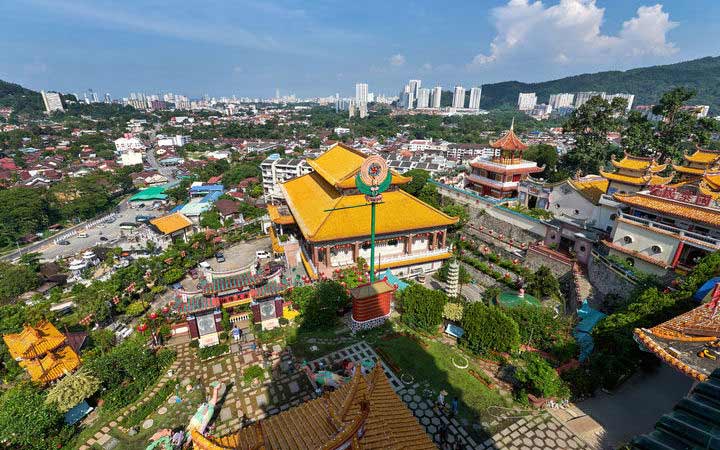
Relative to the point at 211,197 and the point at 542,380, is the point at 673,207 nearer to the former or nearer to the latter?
the point at 542,380

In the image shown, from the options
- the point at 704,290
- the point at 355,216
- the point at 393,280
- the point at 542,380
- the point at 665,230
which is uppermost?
the point at 665,230

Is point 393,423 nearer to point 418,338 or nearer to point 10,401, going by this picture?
point 418,338

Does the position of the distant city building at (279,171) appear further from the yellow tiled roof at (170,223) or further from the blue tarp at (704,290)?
the blue tarp at (704,290)

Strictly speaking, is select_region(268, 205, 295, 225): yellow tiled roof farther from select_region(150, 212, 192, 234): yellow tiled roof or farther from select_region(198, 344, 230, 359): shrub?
select_region(150, 212, 192, 234): yellow tiled roof

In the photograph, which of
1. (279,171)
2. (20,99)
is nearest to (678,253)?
(279,171)

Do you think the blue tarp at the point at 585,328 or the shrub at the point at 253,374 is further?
the blue tarp at the point at 585,328

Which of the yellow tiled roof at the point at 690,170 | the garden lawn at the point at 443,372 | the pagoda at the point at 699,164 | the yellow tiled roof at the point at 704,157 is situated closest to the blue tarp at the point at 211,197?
the garden lawn at the point at 443,372

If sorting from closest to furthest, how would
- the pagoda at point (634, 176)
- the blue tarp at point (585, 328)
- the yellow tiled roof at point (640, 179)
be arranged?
the blue tarp at point (585, 328), the yellow tiled roof at point (640, 179), the pagoda at point (634, 176)
